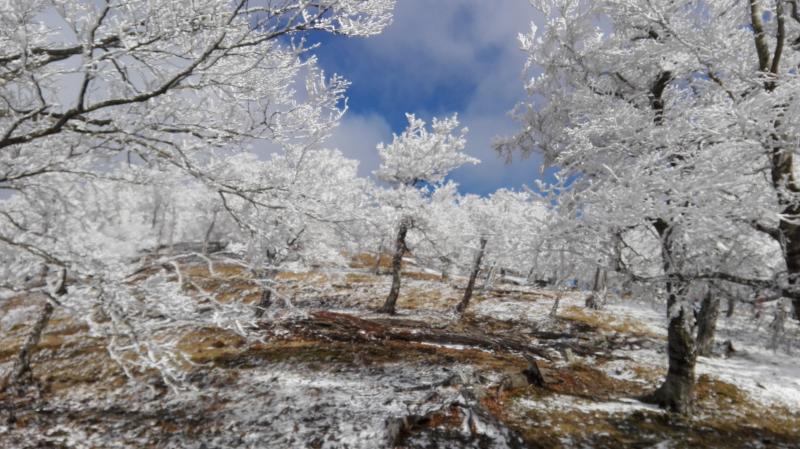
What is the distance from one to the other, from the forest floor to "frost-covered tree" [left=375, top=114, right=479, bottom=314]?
15.7 feet

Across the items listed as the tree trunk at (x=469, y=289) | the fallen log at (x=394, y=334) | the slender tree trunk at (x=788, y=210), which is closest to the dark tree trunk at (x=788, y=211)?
the slender tree trunk at (x=788, y=210)

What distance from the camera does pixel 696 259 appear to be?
5801 mm

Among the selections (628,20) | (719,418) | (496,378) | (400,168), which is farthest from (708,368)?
(400,168)

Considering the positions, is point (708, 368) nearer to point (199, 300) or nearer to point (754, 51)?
point (754, 51)

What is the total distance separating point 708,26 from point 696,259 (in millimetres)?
2989

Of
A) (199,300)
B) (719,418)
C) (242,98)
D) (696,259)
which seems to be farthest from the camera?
(719,418)

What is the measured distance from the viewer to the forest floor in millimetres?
6914

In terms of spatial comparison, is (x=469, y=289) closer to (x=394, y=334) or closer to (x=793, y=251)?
(x=394, y=334)

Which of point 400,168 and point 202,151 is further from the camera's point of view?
point 400,168

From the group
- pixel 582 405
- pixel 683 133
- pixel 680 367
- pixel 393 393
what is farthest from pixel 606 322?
pixel 683 133

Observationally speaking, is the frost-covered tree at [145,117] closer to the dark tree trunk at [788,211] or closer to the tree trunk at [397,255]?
the dark tree trunk at [788,211]

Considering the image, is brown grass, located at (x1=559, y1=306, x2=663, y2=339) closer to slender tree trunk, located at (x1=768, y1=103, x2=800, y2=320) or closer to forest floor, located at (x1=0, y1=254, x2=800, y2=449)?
forest floor, located at (x1=0, y1=254, x2=800, y2=449)

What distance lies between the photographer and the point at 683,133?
4.48 metres

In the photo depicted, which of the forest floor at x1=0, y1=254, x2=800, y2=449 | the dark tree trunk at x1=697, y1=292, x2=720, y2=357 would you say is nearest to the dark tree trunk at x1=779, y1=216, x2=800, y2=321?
the forest floor at x1=0, y1=254, x2=800, y2=449
